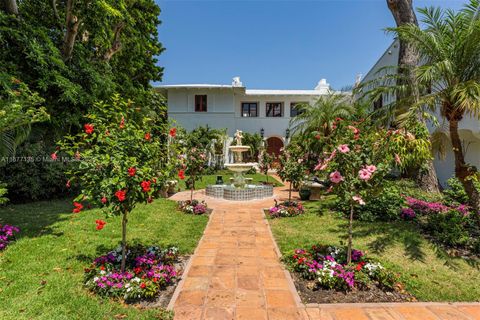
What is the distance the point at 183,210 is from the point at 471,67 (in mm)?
7802

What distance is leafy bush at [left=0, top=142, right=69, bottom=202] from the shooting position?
8586mm

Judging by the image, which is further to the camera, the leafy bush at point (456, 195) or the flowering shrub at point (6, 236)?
the leafy bush at point (456, 195)

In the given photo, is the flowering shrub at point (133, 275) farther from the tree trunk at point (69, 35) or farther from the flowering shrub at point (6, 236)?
the tree trunk at point (69, 35)

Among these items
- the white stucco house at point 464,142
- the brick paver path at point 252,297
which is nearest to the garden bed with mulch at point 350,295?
the brick paver path at point 252,297

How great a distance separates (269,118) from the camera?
895 inches

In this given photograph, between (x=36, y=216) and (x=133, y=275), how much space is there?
5.65 meters

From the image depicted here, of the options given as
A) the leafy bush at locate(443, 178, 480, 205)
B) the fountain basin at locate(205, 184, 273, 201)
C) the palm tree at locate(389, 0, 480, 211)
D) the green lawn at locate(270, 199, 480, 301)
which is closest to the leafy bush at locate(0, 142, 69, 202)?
the fountain basin at locate(205, 184, 273, 201)

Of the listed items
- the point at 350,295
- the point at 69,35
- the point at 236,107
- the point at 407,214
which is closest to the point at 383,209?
the point at 407,214

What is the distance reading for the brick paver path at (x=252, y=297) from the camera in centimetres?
305

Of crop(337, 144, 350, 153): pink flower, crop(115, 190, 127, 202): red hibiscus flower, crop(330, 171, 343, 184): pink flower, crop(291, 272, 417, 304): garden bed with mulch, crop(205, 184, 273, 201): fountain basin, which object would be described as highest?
crop(337, 144, 350, 153): pink flower

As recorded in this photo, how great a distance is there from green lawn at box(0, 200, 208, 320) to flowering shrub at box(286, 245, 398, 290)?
7.03 feet

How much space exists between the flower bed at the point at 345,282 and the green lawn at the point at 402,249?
0.36m

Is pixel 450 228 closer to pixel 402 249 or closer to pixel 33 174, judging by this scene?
pixel 402 249

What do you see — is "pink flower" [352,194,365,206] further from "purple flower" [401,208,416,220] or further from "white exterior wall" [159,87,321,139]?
"white exterior wall" [159,87,321,139]
